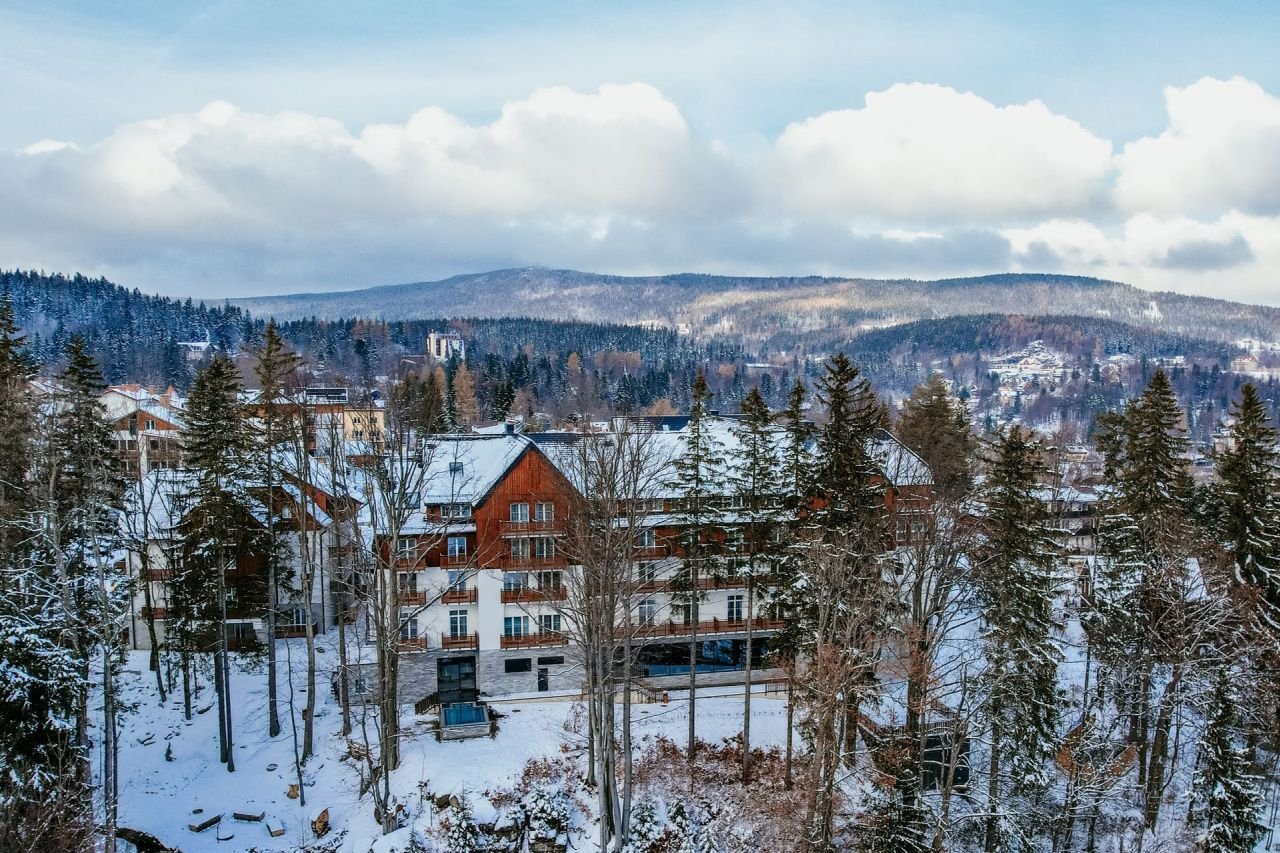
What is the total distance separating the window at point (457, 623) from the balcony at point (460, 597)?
468mm

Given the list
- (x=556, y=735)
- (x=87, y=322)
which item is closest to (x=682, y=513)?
(x=556, y=735)

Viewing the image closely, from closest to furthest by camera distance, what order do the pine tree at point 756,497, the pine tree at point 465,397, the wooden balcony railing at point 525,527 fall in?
the pine tree at point 756,497 → the wooden balcony railing at point 525,527 → the pine tree at point 465,397

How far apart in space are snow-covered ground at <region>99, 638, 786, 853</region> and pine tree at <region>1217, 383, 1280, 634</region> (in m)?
17.8

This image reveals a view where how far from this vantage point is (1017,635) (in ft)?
Answer: 80.1

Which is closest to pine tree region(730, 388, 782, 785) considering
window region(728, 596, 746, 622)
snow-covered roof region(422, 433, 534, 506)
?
window region(728, 596, 746, 622)

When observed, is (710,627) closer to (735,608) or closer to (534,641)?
(735,608)

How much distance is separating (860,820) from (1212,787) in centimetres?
1105

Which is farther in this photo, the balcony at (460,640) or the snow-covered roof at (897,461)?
the balcony at (460,640)

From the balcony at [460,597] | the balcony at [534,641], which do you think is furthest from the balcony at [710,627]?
the balcony at [460,597]

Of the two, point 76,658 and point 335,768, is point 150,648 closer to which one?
point 335,768

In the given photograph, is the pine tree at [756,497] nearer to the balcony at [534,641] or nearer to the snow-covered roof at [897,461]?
the snow-covered roof at [897,461]

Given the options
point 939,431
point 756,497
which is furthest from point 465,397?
point 756,497

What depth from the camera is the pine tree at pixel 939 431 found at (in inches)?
1750

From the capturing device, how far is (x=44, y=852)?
55.7ft
